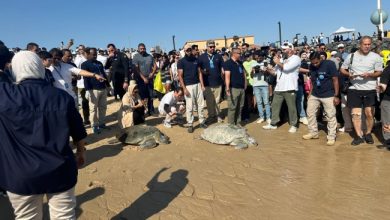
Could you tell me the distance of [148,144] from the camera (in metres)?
6.88

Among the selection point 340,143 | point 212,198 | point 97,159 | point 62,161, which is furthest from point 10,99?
point 340,143

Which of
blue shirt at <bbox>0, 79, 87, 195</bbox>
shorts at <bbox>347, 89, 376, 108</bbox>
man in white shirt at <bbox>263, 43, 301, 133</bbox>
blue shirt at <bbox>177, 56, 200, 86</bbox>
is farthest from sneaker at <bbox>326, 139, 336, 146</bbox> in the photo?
blue shirt at <bbox>0, 79, 87, 195</bbox>

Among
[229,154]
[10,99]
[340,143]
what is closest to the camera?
[10,99]

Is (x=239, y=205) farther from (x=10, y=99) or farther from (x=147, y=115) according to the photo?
(x=147, y=115)

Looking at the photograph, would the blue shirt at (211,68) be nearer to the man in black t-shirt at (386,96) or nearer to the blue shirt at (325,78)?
the blue shirt at (325,78)

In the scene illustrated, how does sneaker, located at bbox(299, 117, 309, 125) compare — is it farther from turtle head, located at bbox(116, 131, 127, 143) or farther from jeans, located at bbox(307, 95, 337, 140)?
turtle head, located at bbox(116, 131, 127, 143)

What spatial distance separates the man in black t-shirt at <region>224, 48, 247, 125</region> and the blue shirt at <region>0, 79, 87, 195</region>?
561cm

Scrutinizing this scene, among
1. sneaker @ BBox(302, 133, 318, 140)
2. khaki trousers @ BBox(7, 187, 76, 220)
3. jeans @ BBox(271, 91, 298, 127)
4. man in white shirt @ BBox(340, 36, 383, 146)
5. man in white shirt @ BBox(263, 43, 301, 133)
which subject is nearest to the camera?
khaki trousers @ BBox(7, 187, 76, 220)

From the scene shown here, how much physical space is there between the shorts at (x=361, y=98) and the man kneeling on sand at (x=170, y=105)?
3.65 m

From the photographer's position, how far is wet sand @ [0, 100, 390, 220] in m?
4.29

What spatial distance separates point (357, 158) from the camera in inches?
239

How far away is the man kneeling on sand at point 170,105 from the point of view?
329 inches

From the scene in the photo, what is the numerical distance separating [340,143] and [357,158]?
90cm

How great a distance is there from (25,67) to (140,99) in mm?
5469
